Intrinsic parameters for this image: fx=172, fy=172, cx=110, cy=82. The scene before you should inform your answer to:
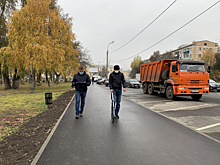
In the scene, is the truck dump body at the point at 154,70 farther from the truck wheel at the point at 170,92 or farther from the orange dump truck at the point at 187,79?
the truck wheel at the point at 170,92

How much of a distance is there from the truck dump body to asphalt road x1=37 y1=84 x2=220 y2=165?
26.9ft

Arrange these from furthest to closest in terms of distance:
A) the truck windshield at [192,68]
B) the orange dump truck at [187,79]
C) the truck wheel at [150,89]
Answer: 1. the truck wheel at [150,89]
2. the truck windshield at [192,68]
3. the orange dump truck at [187,79]

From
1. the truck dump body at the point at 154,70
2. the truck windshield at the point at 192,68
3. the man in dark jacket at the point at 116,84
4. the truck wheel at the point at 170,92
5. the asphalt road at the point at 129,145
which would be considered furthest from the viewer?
the truck dump body at the point at 154,70

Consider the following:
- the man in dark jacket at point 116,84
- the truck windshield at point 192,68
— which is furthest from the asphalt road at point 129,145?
the truck windshield at point 192,68

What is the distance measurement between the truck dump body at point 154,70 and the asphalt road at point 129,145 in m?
8.19

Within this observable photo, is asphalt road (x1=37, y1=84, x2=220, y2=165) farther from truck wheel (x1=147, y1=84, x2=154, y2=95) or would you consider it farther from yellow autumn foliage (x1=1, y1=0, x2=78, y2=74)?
yellow autumn foliage (x1=1, y1=0, x2=78, y2=74)

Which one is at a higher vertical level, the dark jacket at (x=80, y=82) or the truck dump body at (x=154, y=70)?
the truck dump body at (x=154, y=70)

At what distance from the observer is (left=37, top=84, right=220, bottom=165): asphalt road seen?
10.2 feet

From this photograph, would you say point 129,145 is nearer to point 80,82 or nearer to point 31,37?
point 80,82

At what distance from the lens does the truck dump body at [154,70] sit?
517 inches

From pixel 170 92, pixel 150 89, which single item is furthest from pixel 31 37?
pixel 170 92

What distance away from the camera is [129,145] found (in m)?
3.80

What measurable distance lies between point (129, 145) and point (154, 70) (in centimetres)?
1125

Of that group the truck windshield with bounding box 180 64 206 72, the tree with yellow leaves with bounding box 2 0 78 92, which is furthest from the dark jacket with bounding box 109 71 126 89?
the tree with yellow leaves with bounding box 2 0 78 92
